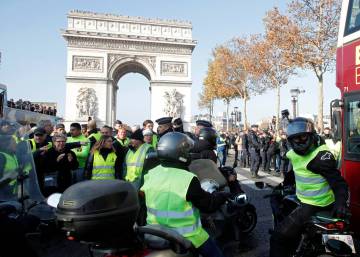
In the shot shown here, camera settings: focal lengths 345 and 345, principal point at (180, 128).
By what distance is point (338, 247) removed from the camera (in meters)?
2.36

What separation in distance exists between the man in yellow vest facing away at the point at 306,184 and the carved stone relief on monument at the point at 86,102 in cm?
3015

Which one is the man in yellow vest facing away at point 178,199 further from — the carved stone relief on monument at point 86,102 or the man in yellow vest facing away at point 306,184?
the carved stone relief on monument at point 86,102

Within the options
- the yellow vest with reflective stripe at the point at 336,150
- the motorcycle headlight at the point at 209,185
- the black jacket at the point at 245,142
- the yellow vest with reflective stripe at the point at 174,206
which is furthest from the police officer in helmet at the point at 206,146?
the black jacket at the point at 245,142

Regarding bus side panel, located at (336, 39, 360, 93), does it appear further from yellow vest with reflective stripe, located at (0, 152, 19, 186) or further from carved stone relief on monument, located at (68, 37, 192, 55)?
carved stone relief on monument, located at (68, 37, 192, 55)

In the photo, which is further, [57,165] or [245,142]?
[245,142]

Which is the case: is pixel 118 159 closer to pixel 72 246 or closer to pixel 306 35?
pixel 72 246

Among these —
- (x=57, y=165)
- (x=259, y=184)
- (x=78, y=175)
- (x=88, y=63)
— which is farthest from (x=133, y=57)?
(x=259, y=184)

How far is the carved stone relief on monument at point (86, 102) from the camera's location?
3145 cm

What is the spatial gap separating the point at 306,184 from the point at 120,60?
3256cm

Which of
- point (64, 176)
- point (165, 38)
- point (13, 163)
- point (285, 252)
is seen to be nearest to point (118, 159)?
point (64, 176)

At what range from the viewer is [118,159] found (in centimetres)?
534

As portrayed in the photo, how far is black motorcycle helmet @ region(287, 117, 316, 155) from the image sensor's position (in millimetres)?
2742

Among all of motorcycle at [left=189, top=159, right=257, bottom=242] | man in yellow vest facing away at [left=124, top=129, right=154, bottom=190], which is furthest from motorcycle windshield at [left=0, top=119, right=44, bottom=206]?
man in yellow vest facing away at [left=124, top=129, right=154, bottom=190]

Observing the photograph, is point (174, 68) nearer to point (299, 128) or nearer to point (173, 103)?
point (173, 103)
